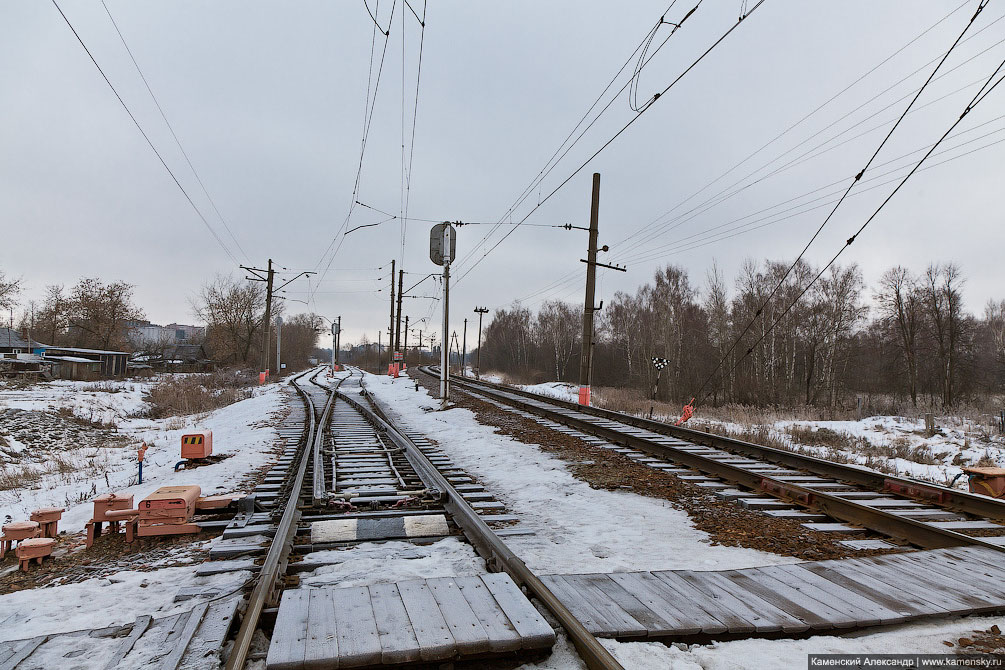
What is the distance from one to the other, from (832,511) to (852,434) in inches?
554

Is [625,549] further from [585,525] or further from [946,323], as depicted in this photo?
[946,323]

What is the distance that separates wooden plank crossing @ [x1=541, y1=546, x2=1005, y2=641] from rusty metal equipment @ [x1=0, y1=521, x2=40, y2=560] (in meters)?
4.69

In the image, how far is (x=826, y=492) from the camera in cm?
689

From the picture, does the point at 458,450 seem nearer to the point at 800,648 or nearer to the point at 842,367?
the point at 800,648

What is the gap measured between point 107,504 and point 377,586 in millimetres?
3569

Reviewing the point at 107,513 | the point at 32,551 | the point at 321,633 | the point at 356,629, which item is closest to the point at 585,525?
the point at 356,629

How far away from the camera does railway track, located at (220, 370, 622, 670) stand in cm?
277

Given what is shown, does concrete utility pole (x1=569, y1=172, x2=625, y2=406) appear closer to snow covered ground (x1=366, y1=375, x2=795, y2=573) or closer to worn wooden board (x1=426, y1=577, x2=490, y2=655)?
snow covered ground (x1=366, y1=375, x2=795, y2=573)

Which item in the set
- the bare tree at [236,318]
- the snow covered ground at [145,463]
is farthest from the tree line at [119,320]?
the snow covered ground at [145,463]

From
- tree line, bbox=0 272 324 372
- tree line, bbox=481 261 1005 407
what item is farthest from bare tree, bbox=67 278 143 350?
tree line, bbox=481 261 1005 407

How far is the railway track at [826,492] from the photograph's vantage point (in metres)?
5.27

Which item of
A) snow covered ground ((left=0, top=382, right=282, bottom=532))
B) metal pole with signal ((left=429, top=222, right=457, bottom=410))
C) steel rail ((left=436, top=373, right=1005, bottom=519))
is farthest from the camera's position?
metal pole with signal ((left=429, top=222, right=457, bottom=410))

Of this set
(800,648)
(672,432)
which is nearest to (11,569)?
(800,648)

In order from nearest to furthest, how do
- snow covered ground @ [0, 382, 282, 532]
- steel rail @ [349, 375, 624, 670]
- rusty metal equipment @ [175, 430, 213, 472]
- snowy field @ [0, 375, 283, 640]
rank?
steel rail @ [349, 375, 624, 670] < snowy field @ [0, 375, 283, 640] < snow covered ground @ [0, 382, 282, 532] < rusty metal equipment @ [175, 430, 213, 472]
